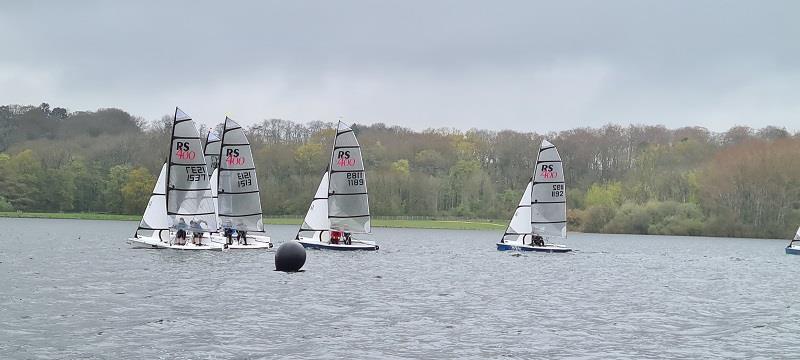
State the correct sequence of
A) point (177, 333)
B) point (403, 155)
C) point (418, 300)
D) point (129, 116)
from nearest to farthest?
point (177, 333)
point (418, 300)
point (403, 155)
point (129, 116)

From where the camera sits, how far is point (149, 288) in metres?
32.4

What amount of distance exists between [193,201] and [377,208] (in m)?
71.8

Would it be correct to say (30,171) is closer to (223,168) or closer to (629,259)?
(223,168)

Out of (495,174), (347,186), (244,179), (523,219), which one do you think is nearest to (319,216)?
(347,186)

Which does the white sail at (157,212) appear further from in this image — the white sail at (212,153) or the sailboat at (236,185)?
the white sail at (212,153)

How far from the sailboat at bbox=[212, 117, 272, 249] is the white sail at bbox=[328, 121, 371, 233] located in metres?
4.39

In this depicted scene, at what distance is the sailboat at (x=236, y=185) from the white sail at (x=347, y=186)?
439 cm

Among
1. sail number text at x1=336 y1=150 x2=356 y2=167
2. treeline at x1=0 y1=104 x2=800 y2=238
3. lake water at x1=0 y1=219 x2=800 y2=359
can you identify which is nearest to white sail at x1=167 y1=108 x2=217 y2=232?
lake water at x1=0 y1=219 x2=800 y2=359

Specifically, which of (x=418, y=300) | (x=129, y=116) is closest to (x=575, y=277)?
(x=418, y=300)

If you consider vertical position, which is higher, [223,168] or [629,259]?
[223,168]

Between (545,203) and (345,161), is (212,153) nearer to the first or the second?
(345,161)

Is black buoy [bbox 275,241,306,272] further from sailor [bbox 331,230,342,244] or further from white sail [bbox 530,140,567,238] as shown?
white sail [bbox 530,140,567,238]

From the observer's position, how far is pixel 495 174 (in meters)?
134

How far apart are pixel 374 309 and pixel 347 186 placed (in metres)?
25.8
